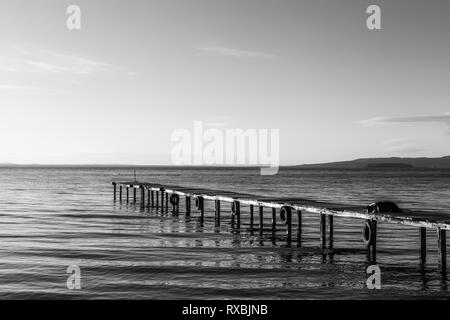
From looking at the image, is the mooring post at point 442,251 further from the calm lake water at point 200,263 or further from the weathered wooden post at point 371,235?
the weathered wooden post at point 371,235

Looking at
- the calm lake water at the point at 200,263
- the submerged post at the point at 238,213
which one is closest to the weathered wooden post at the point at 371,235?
the calm lake water at the point at 200,263

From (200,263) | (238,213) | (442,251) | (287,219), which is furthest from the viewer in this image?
(238,213)

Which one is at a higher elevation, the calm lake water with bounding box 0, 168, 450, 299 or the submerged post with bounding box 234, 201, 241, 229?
the submerged post with bounding box 234, 201, 241, 229

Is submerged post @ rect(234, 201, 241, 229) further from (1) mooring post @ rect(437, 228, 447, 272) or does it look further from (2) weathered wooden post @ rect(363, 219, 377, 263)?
(1) mooring post @ rect(437, 228, 447, 272)

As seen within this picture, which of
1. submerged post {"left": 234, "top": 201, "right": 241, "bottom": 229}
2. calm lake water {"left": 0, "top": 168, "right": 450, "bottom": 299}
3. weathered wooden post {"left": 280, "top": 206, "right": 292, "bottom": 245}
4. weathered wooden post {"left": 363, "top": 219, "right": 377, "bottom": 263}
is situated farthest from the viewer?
submerged post {"left": 234, "top": 201, "right": 241, "bottom": 229}

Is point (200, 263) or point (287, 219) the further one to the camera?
point (287, 219)

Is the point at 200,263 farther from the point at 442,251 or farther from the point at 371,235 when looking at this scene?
the point at 442,251

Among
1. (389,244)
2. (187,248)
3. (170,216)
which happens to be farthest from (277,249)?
(170,216)

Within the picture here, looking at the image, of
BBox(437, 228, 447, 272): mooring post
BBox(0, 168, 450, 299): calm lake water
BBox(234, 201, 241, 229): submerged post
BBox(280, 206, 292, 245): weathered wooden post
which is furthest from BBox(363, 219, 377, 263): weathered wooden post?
BBox(234, 201, 241, 229): submerged post

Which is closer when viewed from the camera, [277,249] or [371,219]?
[371,219]

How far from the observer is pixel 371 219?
19.4 metres

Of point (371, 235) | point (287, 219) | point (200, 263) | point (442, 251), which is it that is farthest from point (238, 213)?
point (442, 251)

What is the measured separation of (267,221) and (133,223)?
7.93 metres
